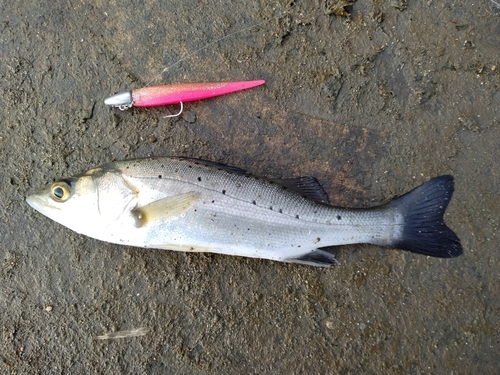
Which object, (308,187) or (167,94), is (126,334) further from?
(167,94)

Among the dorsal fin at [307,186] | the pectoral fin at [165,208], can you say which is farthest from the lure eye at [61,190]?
the dorsal fin at [307,186]

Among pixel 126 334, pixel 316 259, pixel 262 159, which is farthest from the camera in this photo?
pixel 262 159

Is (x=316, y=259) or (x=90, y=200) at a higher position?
(x=90, y=200)

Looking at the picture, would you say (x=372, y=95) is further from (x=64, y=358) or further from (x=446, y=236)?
(x=64, y=358)

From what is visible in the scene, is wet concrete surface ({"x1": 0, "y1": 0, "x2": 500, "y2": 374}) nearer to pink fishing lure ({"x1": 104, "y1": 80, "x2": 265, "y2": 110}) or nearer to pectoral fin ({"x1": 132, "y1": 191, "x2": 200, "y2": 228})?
pink fishing lure ({"x1": 104, "y1": 80, "x2": 265, "y2": 110})

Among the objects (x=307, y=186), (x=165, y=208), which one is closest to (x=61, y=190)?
(x=165, y=208)

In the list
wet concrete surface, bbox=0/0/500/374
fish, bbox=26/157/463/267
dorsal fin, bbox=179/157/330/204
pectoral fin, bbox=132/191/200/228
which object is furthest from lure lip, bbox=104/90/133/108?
dorsal fin, bbox=179/157/330/204

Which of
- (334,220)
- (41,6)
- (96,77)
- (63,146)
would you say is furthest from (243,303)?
(41,6)
